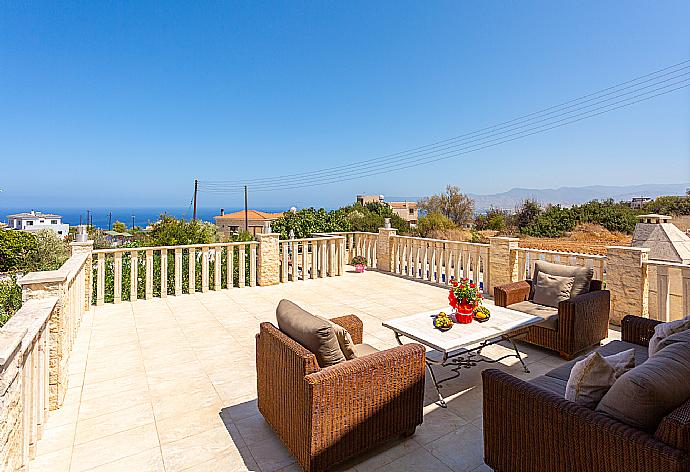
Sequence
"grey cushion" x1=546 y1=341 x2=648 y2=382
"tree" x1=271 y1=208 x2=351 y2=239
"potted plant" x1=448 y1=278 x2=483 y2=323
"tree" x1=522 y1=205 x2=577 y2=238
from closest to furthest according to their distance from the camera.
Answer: "grey cushion" x1=546 y1=341 x2=648 y2=382, "potted plant" x1=448 y1=278 x2=483 y2=323, "tree" x1=271 y1=208 x2=351 y2=239, "tree" x1=522 y1=205 x2=577 y2=238

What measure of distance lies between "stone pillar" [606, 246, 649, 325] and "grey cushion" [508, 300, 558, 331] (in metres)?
1.44

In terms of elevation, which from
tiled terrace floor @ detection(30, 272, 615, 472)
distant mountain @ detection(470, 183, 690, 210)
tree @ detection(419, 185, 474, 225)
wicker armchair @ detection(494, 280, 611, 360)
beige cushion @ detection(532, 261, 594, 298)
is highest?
distant mountain @ detection(470, 183, 690, 210)

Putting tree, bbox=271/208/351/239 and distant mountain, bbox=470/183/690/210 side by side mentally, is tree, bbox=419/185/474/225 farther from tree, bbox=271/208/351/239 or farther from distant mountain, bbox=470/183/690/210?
tree, bbox=271/208/351/239

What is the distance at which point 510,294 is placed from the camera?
423 centimetres

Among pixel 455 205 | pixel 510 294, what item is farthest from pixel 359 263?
pixel 455 205

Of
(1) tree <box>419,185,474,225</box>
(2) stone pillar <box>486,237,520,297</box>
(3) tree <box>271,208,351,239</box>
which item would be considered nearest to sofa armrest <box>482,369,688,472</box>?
(2) stone pillar <box>486,237,520,297</box>

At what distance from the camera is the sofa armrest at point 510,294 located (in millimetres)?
4203

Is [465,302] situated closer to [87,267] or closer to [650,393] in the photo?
[650,393]

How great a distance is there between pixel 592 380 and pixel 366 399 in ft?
3.75

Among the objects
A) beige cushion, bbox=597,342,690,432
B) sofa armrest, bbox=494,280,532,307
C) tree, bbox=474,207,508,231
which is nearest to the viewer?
beige cushion, bbox=597,342,690,432

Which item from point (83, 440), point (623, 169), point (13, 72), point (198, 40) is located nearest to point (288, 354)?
point (83, 440)

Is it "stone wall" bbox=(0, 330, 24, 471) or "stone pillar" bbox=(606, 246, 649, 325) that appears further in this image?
"stone pillar" bbox=(606, 246, 649, 325)

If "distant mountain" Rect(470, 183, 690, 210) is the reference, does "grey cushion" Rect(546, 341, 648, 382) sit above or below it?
below

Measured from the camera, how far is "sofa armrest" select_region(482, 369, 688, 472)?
1305 mm
